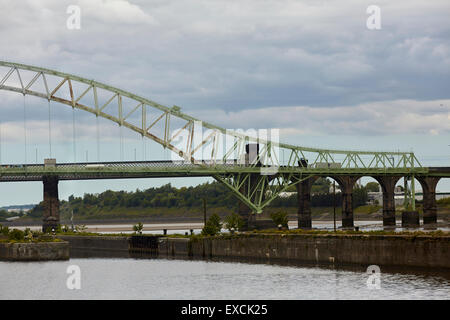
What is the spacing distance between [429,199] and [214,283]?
363ft

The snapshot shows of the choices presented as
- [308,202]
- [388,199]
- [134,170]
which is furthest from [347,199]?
[134,170]

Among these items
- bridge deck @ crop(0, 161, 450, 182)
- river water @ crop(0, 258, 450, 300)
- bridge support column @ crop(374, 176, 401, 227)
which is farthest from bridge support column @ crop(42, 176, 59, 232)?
bridge support column @ crop(374, 176, 401, 227)

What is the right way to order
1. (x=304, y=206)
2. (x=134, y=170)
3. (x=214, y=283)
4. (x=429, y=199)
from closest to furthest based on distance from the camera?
(x=214, y=283) < (x=134, y=170) < (x=304, y=206) < (x=429, y=199)

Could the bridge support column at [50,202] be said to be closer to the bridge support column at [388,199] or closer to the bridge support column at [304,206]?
the bridge support column at [304,206]

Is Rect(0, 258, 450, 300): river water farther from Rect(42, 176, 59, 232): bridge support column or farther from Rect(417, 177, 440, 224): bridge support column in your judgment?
Rect(417, 177, 440, 224): bridge support column

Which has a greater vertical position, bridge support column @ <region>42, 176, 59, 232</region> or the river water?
bridge support column @ <region>42, 176, 59, 232</region>

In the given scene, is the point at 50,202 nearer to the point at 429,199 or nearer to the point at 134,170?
the point at 134,170

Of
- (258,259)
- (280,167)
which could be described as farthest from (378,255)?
(280,167)

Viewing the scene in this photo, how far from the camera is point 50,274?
85.2 m

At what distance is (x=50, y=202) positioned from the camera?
481ft

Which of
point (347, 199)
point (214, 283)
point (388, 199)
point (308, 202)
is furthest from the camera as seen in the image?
point (388, 199)

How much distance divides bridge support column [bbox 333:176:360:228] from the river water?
80.1 metres

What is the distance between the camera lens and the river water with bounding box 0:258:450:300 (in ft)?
212
